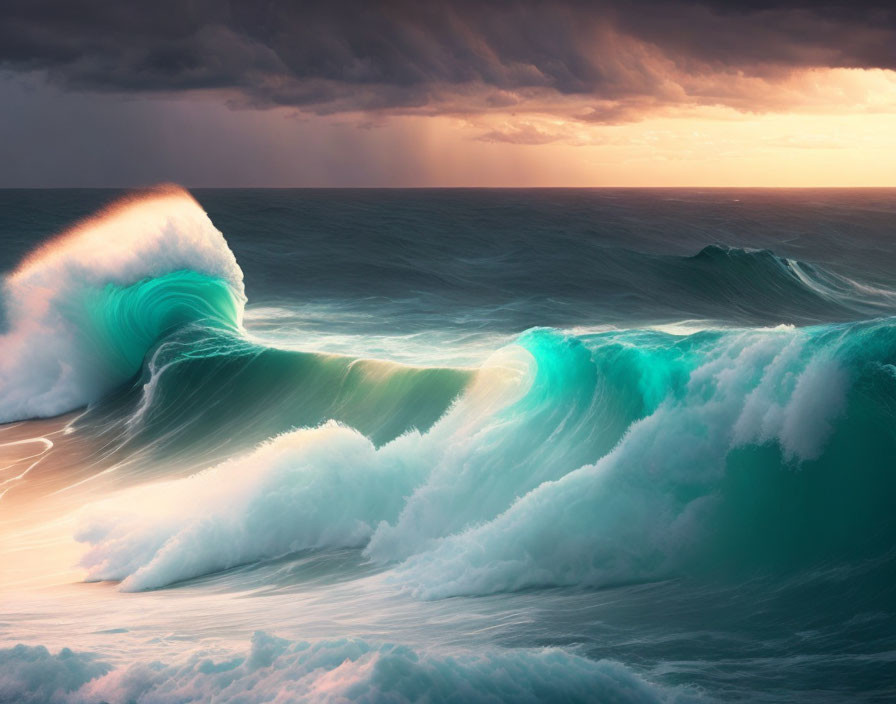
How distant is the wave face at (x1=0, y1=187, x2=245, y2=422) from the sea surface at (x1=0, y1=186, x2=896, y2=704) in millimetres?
57

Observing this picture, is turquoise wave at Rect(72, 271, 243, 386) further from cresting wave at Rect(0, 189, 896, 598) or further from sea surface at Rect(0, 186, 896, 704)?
cresting wave at Rect(0, 189, 896, 598)

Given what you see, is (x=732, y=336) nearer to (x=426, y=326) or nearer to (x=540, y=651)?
(x=540, y=651)

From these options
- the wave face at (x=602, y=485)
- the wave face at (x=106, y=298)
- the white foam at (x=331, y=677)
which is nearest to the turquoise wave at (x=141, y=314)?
the wave face at (x=106, y=298)

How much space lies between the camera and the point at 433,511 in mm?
7301

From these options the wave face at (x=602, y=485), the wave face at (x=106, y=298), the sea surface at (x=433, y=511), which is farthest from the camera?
the wave face at (x=106, y=298)

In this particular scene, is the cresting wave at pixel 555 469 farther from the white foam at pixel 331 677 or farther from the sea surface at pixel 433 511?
the white foam at pixel 331 677

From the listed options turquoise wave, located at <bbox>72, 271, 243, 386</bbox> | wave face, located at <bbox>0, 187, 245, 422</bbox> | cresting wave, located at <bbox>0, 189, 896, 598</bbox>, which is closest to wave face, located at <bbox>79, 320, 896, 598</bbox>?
cresting wave, located at <bbox>0, 189, 896, 598</bbox>

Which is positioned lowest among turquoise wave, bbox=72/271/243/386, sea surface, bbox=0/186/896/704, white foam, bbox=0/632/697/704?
white foam, bbox=0/632/697/704

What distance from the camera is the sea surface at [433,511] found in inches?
187

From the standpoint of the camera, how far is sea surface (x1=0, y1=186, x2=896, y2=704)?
475 centimetres

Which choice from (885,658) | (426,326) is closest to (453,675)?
(885,658)

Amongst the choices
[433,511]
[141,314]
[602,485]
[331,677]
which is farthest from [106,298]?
[331,677]

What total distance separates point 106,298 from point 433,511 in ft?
30.8

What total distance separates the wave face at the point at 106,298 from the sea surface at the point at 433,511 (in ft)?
0.19
